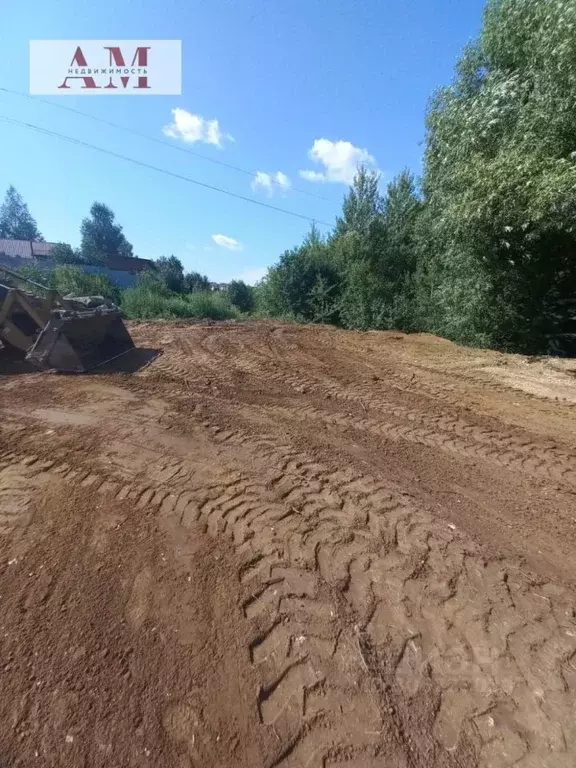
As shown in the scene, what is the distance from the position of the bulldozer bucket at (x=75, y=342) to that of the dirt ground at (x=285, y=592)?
2.11 m

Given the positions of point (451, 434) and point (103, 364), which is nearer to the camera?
point (451, 434)

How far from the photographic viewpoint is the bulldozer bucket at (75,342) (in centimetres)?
670

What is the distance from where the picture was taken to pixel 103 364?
291 inches

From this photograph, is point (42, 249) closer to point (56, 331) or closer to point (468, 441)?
point (56, 331)

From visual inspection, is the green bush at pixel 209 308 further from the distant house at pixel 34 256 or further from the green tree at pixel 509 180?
the distant house at pixel 34 256

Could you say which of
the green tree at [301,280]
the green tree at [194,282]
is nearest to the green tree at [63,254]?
the green tree at [194,282]

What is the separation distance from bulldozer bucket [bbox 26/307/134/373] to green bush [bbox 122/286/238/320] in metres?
9.19

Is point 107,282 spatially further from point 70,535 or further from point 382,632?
point 382,632

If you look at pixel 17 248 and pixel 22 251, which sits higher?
pixel 17 248

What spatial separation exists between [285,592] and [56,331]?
21.9 feet

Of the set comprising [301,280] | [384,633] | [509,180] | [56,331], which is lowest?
[384,633]

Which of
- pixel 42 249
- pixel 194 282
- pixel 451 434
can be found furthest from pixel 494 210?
pixel 42 249

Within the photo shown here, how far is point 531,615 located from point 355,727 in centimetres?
132

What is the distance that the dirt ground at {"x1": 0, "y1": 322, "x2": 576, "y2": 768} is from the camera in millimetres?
1687
